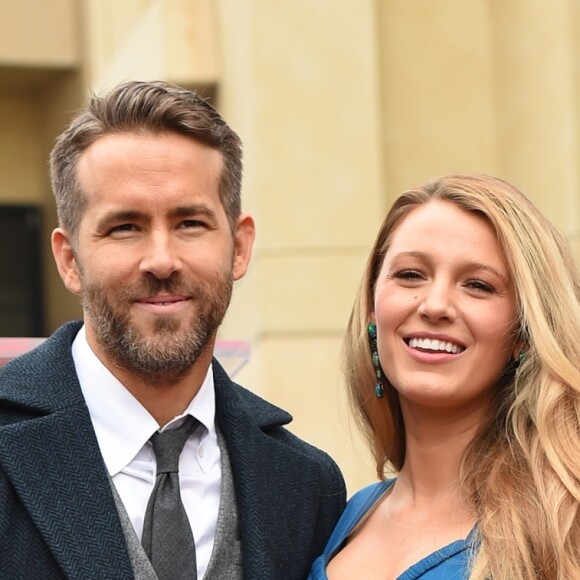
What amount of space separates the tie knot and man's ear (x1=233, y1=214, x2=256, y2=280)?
415mm

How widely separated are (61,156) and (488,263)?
1100mm

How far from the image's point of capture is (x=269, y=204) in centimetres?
770

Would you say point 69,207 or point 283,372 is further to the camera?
point 283,372

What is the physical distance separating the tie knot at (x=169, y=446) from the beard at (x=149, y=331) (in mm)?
143

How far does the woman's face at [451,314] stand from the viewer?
3611mm

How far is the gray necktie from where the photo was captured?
3320mm

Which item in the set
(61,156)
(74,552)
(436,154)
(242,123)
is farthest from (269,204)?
(74,552)

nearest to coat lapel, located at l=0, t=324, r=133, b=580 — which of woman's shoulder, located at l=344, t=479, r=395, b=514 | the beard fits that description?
the beard

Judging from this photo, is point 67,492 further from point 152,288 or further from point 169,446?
point 152,288

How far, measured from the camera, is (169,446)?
3492mm

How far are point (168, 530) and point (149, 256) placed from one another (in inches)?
25.2

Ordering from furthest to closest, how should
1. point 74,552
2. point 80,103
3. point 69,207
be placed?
point 80,103 → point 69,207 → point 74,552

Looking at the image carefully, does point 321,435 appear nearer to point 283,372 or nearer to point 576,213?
point 283,372

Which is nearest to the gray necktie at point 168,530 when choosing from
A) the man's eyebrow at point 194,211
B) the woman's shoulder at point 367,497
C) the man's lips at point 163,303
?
the man's lips at point 163,303
